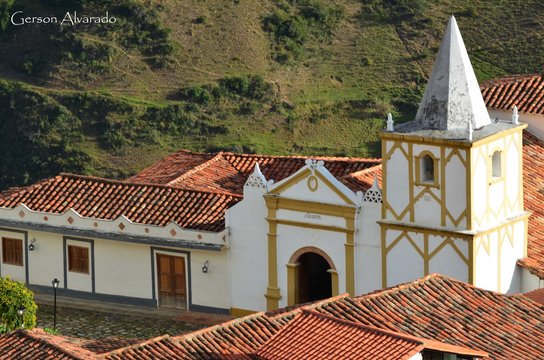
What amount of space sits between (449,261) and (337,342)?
1002 centimetres

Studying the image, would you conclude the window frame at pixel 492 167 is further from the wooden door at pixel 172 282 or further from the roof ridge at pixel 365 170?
the wooden door at pixel 172 282

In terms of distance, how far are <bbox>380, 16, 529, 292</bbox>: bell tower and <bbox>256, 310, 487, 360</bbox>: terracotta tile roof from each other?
8.65 metres

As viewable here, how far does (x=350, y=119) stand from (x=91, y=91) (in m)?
10.8

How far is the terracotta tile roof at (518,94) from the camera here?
6366cm

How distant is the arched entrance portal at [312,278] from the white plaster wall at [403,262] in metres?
2.49

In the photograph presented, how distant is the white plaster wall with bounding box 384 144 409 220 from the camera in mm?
56812

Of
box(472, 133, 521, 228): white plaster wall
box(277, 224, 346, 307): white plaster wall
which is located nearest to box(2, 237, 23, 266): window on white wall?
box(277, 224, 346, 307): white plaster wall

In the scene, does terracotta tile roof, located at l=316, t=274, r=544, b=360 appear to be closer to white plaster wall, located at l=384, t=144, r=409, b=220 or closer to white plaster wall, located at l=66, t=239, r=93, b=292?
white plaster wall, located at l=384, t=144, r=409, b=220

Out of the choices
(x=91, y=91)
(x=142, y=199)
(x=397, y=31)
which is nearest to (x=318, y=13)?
(x=397, y=31)

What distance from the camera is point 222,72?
96625 millimetres

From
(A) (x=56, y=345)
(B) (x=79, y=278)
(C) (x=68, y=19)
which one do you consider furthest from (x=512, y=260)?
(C) (x=68, y=19)

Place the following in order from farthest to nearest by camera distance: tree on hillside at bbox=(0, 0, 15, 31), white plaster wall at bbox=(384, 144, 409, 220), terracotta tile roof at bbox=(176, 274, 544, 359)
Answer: tree on hillside at bbox=(0, 0, 15, 31) < white plaster wall at bbox=(384, 144, 409, 220) < terracotta tile roof at bbox=(176, 274, 544, 359)

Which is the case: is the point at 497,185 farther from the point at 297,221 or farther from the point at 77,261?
the point at 77,261

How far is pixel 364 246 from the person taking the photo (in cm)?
5809
